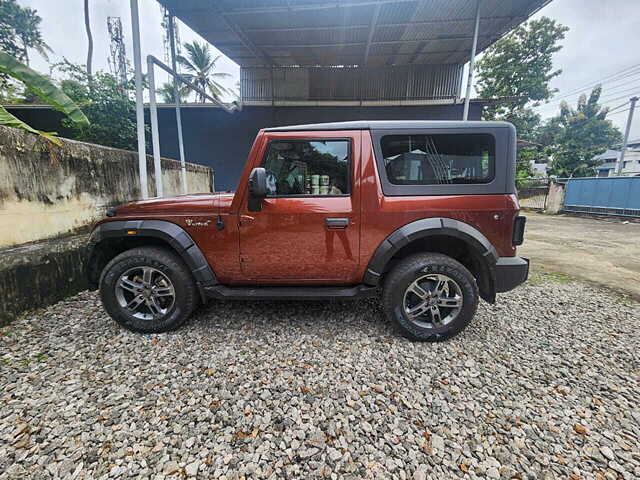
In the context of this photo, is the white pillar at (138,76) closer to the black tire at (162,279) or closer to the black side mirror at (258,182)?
the black tire at (162,279)

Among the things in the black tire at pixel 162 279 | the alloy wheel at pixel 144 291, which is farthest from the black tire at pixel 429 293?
the alloy wheel at pixel 144 291

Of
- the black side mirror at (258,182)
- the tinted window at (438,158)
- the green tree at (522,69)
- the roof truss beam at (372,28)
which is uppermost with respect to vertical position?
the green tree at (522,69)

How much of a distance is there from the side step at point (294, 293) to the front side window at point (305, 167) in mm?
856

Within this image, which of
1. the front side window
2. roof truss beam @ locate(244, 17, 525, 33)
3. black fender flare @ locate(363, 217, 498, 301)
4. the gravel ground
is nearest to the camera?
the gravel ground

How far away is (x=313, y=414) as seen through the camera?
1.61 metres

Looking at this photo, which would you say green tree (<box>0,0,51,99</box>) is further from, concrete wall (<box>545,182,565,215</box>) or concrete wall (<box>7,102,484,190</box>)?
concrete wall (<box>545,182,565,215</box>)

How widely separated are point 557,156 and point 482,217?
2220 cm

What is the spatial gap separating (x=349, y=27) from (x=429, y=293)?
701 centimetres

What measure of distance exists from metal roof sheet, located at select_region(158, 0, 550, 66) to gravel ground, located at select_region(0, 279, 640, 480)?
6.52 metres

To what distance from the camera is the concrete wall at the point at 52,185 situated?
270 cm

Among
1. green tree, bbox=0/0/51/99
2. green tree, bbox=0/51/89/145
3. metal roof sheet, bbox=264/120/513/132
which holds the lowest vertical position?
metal roof sheet, bbox=264/120/513/132

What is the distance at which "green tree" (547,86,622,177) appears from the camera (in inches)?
675

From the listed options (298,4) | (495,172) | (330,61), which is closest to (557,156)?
(330,61)

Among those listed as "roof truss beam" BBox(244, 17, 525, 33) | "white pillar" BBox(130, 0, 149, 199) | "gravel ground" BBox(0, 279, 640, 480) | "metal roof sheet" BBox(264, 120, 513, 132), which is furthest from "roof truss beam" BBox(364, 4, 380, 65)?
"gravel ground" BBox(0, 279, 640, 480)
